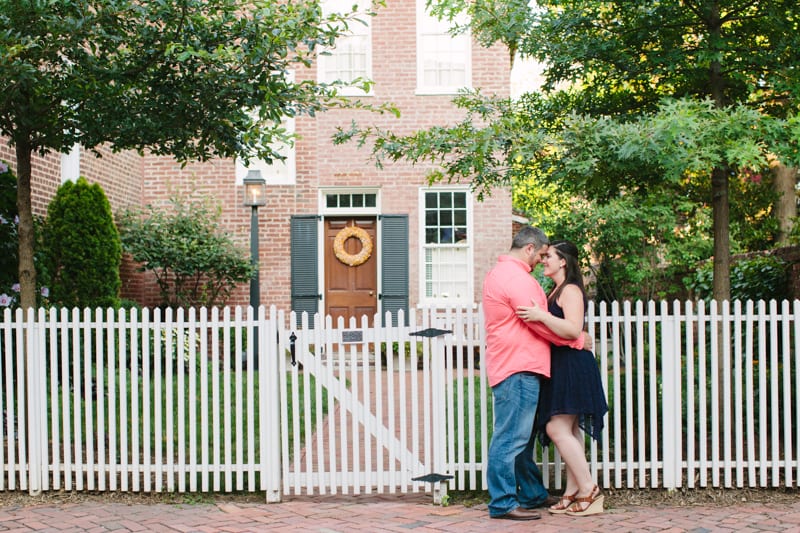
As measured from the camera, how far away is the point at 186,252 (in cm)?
1240

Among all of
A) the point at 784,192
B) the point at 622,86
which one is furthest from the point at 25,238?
the point at 784,192

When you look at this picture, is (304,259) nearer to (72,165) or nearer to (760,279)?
(72,165)

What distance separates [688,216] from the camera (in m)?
13.2

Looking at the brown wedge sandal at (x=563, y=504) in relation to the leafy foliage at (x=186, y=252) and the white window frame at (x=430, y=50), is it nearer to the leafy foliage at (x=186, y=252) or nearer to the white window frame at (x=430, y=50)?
the leafy foliage at (x=186, y=252)

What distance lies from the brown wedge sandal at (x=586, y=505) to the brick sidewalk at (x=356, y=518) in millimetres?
67

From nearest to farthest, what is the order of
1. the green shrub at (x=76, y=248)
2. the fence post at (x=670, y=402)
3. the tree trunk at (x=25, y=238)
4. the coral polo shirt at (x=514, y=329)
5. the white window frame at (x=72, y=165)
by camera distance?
the coral polo shirt at (x=514, y=329) → the fence post at (x=670, y=402) → the tree trunk at (x=25, y=238) → the green shrub at (x=76, y=248) → the white window frame at (x=72, y=165)

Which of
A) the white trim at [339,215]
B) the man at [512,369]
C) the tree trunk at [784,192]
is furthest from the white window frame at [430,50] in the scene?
the man at [512,369]

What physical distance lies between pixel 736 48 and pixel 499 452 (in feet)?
12.1

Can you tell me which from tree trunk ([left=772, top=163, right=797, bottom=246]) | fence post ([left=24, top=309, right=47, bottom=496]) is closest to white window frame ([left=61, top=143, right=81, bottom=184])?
fence post ([left=24, top=309, right=47, bottom=496])

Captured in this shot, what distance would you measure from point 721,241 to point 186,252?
27.7 feet

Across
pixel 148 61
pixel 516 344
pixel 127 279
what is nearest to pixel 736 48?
pixel 516 344

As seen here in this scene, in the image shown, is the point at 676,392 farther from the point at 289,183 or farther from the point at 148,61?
the point at 289,183

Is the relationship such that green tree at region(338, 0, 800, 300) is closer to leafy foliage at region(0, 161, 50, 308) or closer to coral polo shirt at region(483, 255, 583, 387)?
coral polo shirt at region(483, 255, 583, 387)

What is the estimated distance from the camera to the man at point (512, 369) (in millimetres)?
4871
